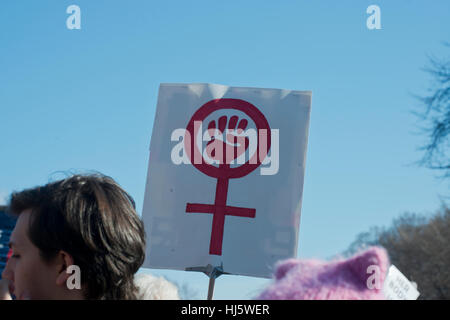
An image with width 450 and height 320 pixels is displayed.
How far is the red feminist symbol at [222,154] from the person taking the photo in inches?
131

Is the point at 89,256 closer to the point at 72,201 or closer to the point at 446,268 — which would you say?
the point at 72,201

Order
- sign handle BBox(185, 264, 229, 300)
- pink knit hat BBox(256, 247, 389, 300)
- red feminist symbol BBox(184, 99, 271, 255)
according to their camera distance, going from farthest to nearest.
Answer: red feminist symbol BBox(184, 99, 271, 255) < sign handle BBox(185, 264, 229, 300) < pink knit hat BBox(256, 247, 389, 300)

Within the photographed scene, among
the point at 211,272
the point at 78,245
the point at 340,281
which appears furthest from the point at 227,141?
the point at 340,281

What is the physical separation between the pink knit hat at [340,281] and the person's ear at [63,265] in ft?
2.04

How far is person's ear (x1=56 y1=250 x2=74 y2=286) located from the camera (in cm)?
162

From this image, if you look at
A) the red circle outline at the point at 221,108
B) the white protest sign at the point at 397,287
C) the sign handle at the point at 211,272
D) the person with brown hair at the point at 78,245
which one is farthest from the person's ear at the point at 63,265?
the red circle outline at the point at 221,108

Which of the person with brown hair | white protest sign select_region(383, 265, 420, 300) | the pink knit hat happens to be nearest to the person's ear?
the person with brown hair

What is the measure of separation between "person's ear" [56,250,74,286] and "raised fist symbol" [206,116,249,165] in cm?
184

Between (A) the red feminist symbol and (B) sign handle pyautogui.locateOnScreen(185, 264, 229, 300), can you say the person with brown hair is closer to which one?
(B) sign handle pyautogui.locateOnScreen(185, 264, 229, 300)

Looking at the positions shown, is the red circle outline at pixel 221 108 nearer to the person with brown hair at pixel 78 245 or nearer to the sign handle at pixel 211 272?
the sign handle at pixel 211 272

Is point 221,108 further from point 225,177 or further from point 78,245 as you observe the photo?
point 78,245

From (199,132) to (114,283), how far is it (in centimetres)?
187

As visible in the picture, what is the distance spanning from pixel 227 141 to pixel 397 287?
194 centimetres
